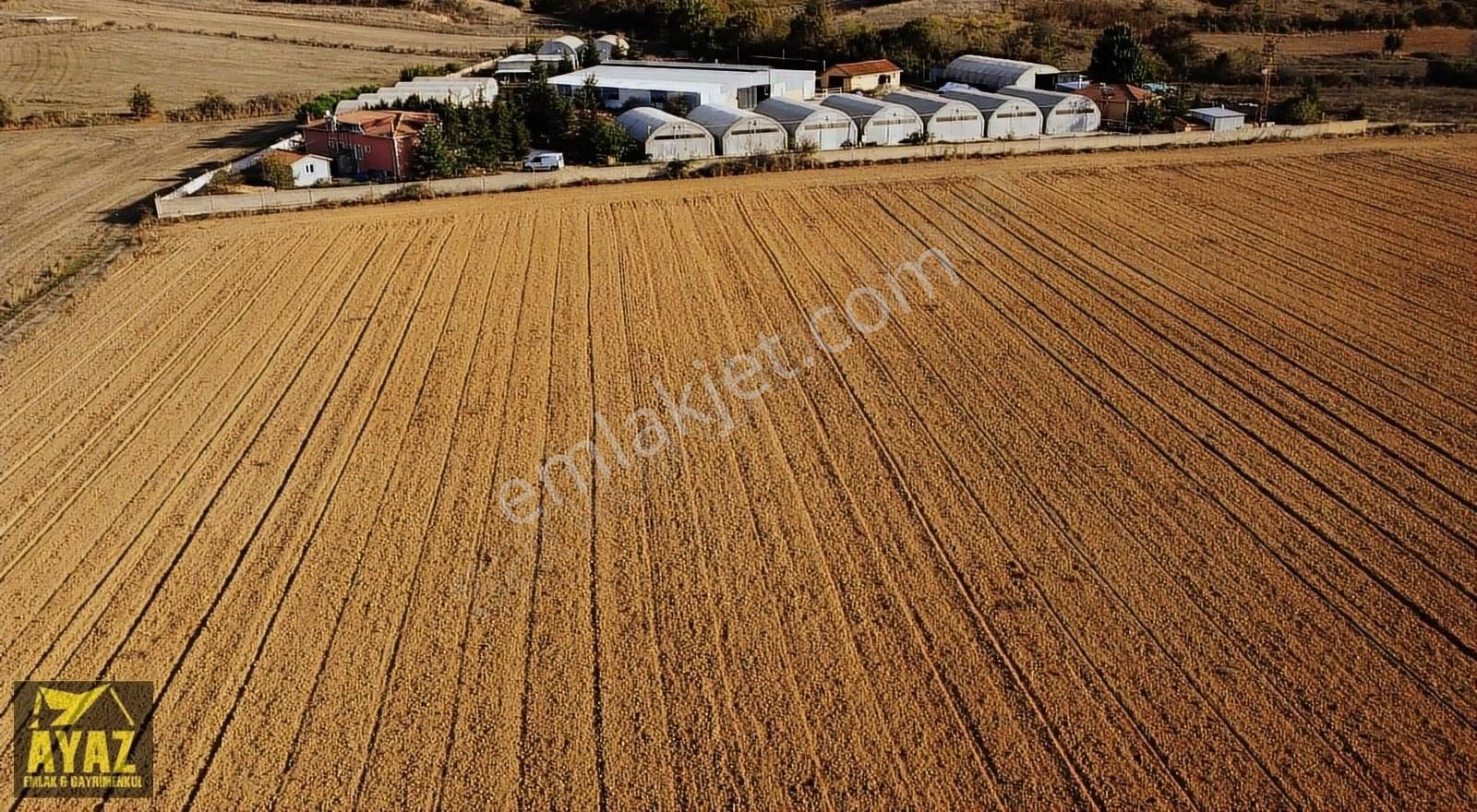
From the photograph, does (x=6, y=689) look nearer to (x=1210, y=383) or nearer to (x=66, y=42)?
(x=1210, y=383)

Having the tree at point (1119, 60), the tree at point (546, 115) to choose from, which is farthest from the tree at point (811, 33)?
the tree at point (546, 115)

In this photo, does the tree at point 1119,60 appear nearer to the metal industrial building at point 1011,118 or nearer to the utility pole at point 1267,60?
the utility pole at point 1267,60

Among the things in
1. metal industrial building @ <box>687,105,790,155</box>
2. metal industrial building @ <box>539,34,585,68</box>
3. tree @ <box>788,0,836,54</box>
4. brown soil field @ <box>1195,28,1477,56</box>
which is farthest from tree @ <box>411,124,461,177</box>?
brown soil field @ <box>1195,28,1477,56</box>

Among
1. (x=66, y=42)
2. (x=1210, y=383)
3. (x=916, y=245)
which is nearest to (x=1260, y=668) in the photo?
(x=1210, y=383)

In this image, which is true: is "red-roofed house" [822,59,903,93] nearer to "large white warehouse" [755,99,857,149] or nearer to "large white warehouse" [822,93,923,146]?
"large white warehouse" [822,93,923,146]

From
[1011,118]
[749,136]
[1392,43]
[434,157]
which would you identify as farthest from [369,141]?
[1392,43]
